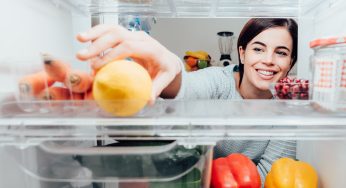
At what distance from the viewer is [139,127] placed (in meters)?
0.51

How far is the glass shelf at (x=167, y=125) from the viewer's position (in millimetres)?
504

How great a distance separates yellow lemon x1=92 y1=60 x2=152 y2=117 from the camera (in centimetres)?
45

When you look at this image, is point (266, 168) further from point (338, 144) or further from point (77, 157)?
point (77, 157)

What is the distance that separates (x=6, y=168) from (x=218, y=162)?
48cm

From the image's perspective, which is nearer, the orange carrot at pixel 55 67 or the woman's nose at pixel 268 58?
the orange carrot at pixel 55 67

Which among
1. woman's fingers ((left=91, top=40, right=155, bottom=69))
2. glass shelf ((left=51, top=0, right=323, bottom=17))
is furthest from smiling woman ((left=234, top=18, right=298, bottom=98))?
woman's fingers ((left=91, top=40, right=155, bottom=69))

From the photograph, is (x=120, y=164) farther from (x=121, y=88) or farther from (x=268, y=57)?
(x=268, y=57)

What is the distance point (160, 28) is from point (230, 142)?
53 centimetres

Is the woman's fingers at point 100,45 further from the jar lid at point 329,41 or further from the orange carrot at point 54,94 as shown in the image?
the jar lid at point 329,41

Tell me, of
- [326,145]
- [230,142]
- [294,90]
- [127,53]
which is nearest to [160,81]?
[127,53]

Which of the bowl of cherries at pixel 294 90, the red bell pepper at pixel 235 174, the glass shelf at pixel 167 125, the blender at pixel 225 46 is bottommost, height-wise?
the red bell pepper at pixel 235 174

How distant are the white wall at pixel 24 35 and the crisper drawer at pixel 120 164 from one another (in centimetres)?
3

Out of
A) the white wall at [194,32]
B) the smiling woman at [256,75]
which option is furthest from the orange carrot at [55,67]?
the white wall at [194,32]

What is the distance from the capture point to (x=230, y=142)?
108 centimetres
